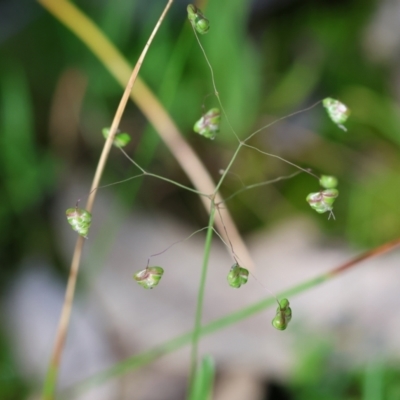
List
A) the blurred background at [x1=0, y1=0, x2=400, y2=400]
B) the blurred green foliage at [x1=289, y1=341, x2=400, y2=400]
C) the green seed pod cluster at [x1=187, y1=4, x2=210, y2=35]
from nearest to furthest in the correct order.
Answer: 1. the green seed pod cluster at [x1=187, y1=4, x2=210, y2=35]
2. the blurred green foliage at [x1=289, y1=341, x2=400, y2=400]
3. the blurred background at [x1=0, y1=0, x2=400, y2=400]

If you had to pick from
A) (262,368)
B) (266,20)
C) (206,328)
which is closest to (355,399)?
(262,368)

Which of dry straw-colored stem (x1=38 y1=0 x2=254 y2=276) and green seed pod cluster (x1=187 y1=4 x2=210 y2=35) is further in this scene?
dry straw-colored stem (x1=38 y1=0 x2=254 y2=276)

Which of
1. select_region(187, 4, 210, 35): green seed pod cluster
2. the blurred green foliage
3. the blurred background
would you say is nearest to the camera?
select_region(187, 4, 210, 35): green seed pod cluster

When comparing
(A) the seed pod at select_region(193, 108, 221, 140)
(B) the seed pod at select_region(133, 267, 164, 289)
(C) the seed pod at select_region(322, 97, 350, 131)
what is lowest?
(B) the seed pod at select_region(133, 267, 164, 289)

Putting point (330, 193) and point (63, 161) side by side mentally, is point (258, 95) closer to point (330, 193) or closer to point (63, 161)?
point (63, 161)

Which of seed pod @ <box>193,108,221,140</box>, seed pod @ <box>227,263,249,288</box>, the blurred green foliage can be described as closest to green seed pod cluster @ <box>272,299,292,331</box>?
seed pod @ <box>227,263,249,288</box>

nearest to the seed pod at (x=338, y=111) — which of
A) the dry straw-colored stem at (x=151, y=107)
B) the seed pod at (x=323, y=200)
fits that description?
the seed pod at (x=323, y=200)

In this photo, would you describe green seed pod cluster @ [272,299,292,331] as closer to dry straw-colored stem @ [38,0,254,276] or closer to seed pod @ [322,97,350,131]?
seed pod @ [322,97,350,131]
